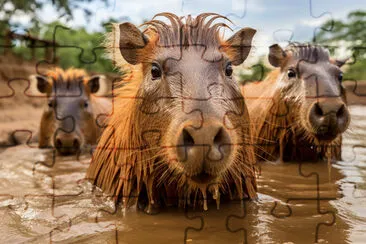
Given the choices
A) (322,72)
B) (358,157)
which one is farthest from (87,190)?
(358,157)

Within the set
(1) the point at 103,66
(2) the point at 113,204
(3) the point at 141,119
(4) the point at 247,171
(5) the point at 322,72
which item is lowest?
(2) the point at 113,204

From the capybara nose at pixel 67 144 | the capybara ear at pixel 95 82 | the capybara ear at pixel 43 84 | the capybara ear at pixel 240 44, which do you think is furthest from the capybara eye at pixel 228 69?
the capybara ear at pixel 43 84

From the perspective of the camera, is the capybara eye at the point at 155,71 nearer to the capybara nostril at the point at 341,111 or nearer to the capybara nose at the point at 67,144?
the capybara nostril at the point at 341,111

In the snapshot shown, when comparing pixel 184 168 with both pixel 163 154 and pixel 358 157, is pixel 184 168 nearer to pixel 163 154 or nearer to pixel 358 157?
pixel 163 154

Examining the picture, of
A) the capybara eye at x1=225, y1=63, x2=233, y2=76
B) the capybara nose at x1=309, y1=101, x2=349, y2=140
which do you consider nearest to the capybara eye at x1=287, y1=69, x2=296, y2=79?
the capybara nose at x1=309, y1=101, x2=349, y2=140

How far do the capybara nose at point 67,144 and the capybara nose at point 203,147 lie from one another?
4641 millimetres

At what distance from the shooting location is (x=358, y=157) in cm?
652

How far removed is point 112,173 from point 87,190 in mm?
511

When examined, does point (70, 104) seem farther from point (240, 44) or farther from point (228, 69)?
point (228, 69)

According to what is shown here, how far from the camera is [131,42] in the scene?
3.98m

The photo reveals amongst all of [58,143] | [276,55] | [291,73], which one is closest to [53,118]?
[58,143]

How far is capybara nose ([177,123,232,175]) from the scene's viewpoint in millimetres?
2844

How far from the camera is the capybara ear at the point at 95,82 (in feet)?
28.3

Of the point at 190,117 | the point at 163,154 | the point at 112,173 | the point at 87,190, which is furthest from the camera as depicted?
the point at 87,190
